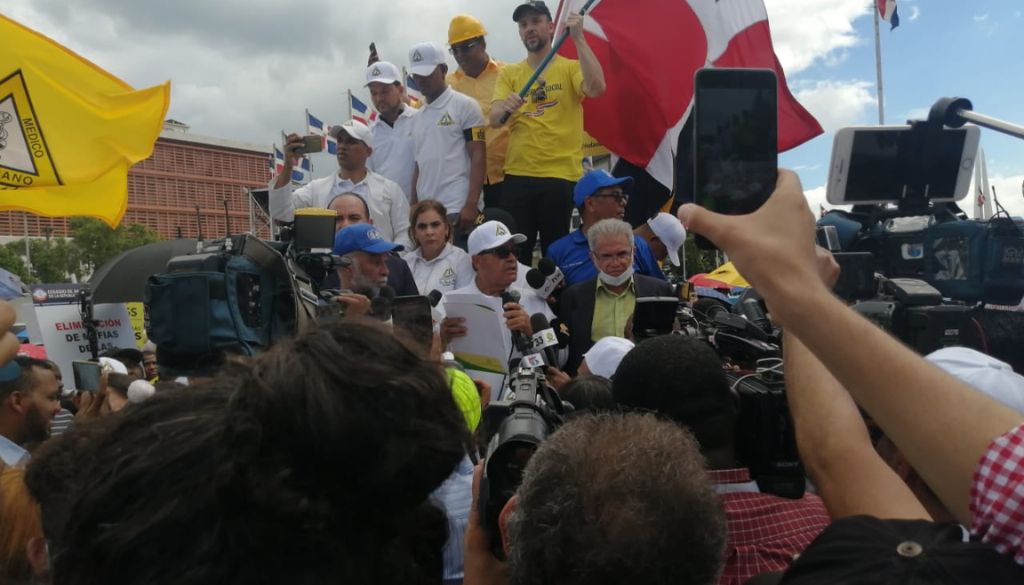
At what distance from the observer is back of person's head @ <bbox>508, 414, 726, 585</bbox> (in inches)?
45.5

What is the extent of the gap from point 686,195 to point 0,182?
4.61 meters

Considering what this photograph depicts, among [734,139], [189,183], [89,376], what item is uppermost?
[189,183]

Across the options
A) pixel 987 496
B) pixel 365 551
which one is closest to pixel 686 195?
pixel 987 496

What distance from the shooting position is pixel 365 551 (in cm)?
78

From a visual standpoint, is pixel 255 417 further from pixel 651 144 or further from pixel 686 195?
pixel 651 144

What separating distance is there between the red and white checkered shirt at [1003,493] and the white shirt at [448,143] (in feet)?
16.1

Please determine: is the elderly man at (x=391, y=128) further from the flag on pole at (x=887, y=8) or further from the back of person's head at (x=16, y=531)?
the flag on pole at (x=887, y=8)

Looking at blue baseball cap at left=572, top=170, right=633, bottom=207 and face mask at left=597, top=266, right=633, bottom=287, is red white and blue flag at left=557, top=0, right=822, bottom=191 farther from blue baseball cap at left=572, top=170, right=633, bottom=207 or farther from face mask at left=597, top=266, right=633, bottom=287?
face mask at left=597, top=266, right=633, bottom=287

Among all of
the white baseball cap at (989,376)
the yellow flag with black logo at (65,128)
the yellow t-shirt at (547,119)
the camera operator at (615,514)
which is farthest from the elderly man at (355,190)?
the camera operator at (615,514)

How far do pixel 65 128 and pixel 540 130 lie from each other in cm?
308

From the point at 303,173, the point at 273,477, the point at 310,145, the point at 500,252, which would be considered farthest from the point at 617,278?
the point at 303,173

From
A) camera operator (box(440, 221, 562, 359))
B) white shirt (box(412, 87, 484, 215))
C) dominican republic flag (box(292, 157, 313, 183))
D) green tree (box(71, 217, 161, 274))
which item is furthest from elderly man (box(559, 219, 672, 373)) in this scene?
green tree (box(71, 217, 161, 274))

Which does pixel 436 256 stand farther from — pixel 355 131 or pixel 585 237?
pixel 355 131

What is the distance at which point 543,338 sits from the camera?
10.0ft
